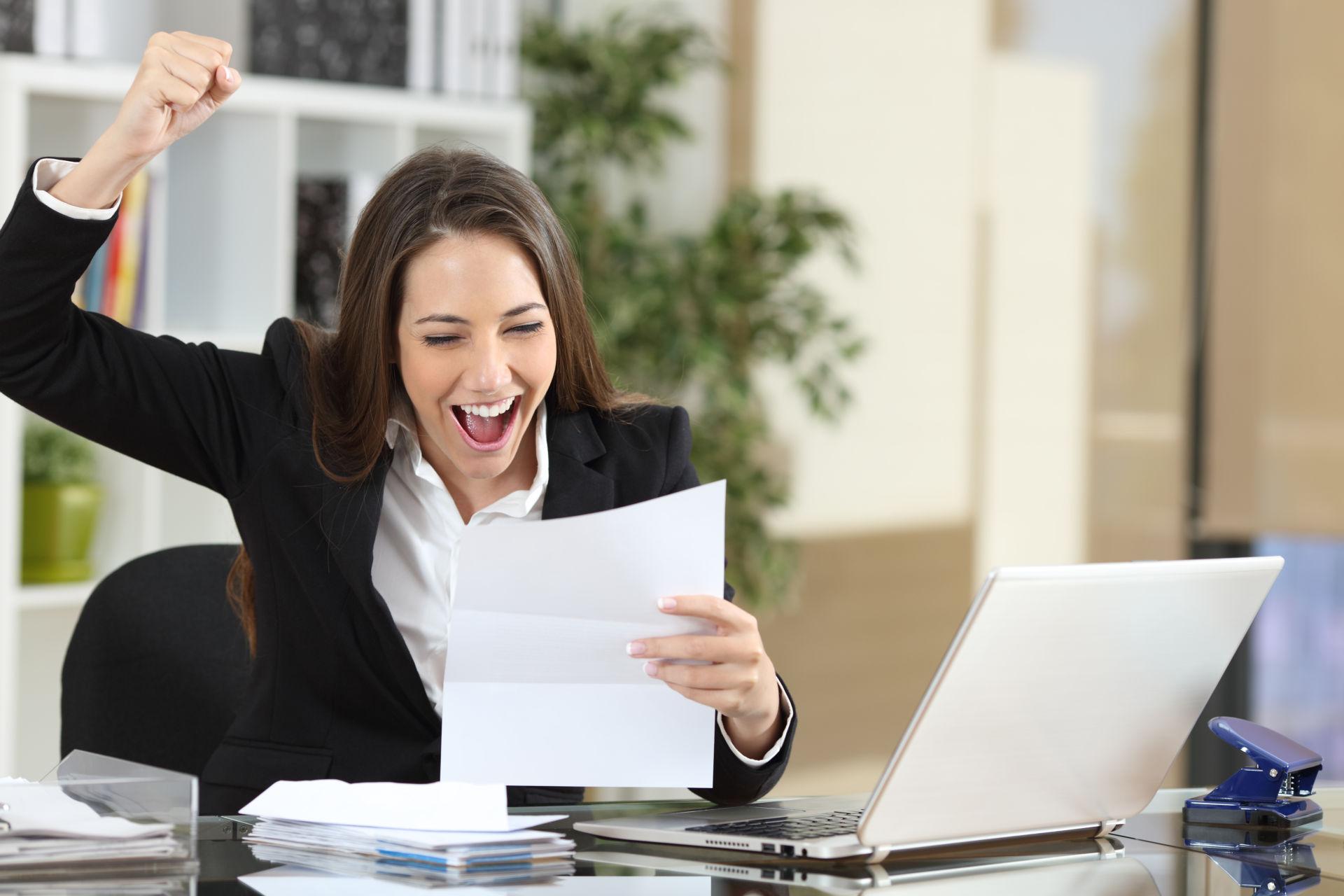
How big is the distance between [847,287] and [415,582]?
250 cm

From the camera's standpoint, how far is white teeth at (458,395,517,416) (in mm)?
1615

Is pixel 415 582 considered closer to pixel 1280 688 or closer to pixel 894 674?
pixel 894 674

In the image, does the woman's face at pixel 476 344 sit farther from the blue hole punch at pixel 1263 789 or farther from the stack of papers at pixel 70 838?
the blue hole punch at pixel 1263 789

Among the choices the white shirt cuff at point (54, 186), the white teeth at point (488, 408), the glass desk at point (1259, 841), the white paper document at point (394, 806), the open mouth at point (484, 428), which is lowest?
the glass desk at point (1259, 841)

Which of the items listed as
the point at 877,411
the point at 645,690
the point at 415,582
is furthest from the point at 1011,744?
the point at 877,411

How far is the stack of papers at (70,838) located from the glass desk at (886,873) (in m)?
0.03

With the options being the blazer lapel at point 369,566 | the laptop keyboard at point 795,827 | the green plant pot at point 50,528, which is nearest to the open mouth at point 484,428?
the blazer lapel at point 369,566

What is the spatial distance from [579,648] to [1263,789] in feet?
2.23

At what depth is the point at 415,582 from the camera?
1.69m

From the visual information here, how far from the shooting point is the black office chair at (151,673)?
1773 mm

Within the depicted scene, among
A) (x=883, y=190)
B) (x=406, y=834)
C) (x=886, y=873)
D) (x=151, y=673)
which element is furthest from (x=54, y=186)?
(x=883, y=190)

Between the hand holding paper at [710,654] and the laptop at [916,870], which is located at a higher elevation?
the hand holding paper at [710,654]

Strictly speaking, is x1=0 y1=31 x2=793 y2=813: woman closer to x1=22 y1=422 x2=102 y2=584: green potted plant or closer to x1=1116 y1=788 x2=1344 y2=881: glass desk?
x1=1116 y1=788 x2=1344 y2=881: glass desk

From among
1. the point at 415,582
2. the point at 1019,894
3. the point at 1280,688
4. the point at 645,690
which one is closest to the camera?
the point at 1019,894
